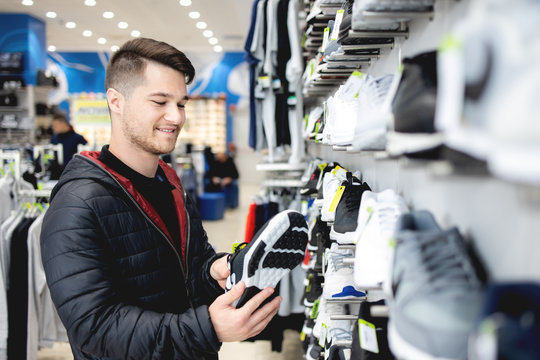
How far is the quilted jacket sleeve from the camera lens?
124cm

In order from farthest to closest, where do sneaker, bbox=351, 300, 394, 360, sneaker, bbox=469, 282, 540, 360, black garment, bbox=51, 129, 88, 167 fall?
black garment, bbox=51, 129, 88, 167, sneaker, bbox=351, 300, 394, 360, sneaker, bbox=469, 282, 540, 360

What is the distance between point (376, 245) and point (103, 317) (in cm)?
78

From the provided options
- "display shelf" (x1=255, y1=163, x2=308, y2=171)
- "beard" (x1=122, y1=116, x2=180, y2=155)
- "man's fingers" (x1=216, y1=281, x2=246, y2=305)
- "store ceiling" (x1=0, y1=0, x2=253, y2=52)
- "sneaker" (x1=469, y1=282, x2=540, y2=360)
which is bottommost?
"man's fingers" (x1=216, y1=281, x2=246, y2=305)

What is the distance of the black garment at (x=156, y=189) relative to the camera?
5.25ft

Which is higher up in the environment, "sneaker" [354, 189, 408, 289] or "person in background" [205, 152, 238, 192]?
"sneaker" [354, 189, 408, 289]

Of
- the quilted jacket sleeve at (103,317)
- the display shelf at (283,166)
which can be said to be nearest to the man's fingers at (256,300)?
the quilted jacket sleeve at (103,317)

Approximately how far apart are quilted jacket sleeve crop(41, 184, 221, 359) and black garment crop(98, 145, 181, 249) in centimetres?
35

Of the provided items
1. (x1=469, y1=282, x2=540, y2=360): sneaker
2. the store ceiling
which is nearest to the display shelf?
(x1=469, y1=282, x2=540, y2=360): sneaker

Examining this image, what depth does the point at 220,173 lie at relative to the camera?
9820 mm

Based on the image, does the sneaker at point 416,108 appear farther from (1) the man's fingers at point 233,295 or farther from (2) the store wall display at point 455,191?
(1) the man's fingers at point 233,295

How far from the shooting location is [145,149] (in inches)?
62.1

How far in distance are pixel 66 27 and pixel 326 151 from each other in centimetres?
873

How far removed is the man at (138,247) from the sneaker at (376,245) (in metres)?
0.38

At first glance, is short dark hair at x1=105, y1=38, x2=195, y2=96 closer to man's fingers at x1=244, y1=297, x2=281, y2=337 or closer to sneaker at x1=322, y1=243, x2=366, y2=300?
man's fingers at x1=244, y1=297, x2=281, y2=337
